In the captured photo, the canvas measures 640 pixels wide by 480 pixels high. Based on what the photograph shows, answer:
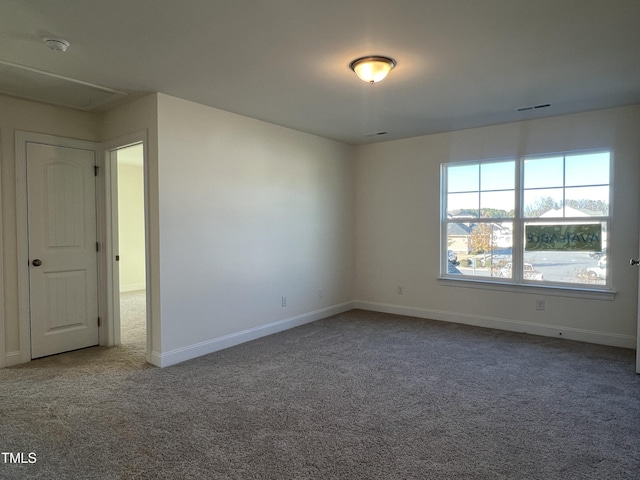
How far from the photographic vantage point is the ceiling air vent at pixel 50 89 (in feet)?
10.1

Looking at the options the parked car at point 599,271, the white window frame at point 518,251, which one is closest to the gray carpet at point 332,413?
the white window frame at point 518,251

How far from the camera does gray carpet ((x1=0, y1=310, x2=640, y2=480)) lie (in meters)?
2.11

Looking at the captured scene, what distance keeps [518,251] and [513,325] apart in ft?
2.94

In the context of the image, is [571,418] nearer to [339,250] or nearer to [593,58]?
[593,58]

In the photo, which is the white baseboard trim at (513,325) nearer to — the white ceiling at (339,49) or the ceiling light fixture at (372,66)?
the white ceiling at (339,49)

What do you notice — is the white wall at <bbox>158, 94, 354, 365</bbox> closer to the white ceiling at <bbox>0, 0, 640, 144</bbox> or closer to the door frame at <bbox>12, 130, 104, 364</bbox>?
the white ceiling at <bbox>0, 0, 640, 144</bbox>

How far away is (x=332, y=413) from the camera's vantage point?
269 cm

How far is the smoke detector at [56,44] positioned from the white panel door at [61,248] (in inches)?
61.6

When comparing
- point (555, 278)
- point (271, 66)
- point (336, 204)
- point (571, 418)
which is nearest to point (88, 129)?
point (271, 66)

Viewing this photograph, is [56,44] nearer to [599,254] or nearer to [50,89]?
[50,89]

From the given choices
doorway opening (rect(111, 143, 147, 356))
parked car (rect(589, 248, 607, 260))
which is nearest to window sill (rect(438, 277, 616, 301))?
parked car (rect(589, 248, 607, 260))

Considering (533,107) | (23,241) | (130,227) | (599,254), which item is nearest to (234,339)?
(23,241)

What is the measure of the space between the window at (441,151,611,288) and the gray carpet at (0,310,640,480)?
0.93 meters

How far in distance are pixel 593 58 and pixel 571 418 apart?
2543mm
